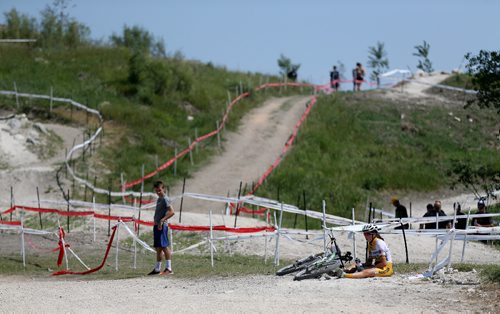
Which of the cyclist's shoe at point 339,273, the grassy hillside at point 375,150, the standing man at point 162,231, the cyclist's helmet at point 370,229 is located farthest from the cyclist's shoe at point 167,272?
the grassy hillside at point 375,150

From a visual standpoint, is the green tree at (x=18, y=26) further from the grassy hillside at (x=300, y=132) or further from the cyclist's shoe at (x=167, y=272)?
the cyclist's shoe at (x=167, y=272)

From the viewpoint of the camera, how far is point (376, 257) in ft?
51.2

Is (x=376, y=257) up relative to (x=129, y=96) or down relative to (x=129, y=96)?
down

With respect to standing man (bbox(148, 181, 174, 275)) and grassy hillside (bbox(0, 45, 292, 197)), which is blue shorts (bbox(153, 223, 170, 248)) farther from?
grassy hillside (bbox(0, 45, 292, 197))

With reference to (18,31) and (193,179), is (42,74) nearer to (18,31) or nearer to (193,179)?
(18,31)

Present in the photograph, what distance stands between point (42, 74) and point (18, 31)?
10.8m

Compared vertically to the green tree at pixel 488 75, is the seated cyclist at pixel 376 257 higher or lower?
lower

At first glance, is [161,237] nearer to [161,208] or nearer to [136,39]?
[161,208]

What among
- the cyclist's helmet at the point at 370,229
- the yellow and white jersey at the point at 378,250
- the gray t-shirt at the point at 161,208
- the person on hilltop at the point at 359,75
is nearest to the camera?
the yellow and white jersey at the point at 378,250

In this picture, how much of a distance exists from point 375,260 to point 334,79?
136 feet

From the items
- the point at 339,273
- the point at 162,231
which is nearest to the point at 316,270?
the point at 339,273

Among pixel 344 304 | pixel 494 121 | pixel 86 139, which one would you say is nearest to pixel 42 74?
pixel 86 139

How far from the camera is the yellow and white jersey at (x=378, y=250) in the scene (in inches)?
611

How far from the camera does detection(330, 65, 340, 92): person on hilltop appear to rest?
55969mm
